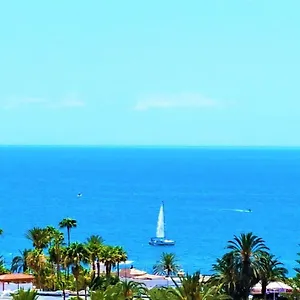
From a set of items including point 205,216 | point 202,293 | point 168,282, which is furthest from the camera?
point 205,216

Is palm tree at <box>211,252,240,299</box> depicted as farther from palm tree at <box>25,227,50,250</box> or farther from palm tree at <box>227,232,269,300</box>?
palm tree at <box>25,227,50,250</box>

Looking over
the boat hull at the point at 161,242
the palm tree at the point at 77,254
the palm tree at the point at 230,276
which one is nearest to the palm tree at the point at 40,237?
the palm tree at the point at 77,254

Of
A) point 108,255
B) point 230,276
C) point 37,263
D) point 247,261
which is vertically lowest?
→ point 37,263

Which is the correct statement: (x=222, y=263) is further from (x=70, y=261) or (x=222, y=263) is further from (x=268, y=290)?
(x=70, y=261)

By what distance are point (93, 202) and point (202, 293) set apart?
161 meters

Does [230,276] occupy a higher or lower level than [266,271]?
lower

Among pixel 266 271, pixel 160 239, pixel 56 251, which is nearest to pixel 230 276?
pixel 266 271

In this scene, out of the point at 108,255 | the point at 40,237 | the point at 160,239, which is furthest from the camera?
the point at 160,239

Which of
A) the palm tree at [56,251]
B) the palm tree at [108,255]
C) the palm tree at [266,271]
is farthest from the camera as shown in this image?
the palm tree at [56,251]

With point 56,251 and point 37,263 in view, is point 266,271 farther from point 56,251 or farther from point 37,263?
point 37,263

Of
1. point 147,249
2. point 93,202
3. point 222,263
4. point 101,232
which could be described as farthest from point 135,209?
point 222,263

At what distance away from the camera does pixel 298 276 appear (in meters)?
43.0

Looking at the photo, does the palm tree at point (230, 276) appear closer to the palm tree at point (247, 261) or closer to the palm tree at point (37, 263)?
the palm tree at point (247, 261)

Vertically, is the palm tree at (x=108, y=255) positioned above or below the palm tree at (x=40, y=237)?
below
